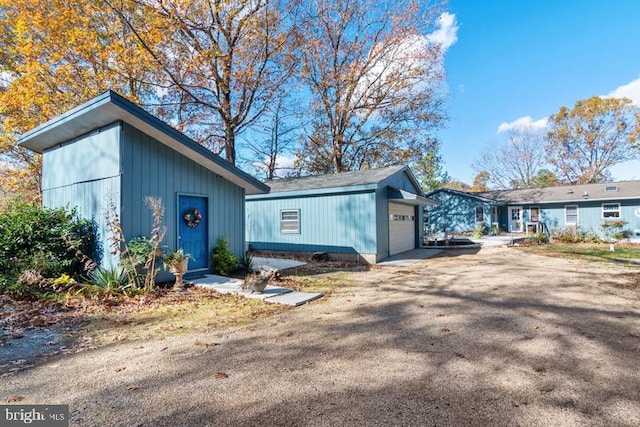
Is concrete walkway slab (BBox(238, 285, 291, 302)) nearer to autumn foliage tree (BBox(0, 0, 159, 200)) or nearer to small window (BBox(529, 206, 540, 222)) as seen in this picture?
autumn foliage tree (BBox(0, 0, 159, 200))

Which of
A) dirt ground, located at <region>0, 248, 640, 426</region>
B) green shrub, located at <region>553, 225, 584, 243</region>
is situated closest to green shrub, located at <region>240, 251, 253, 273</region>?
dirt ground, located at <region>0, 248, 640, 426</region>

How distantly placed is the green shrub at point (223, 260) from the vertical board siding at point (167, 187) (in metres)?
0.19

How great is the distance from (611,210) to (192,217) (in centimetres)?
2379

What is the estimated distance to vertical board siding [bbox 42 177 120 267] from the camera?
6870 mm

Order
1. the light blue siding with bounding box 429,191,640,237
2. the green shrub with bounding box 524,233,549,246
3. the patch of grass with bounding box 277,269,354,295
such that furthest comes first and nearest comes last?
1. the light blue siding with bounding box 429,191,640,237
2. the green shrub with bounding box 524,233,549,246
3. the patch of grass with bounding box 277,269,354,295

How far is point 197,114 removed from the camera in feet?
52.1

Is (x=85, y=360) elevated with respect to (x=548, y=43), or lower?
lower

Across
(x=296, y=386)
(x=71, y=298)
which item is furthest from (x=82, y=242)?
(x=296, y=386)

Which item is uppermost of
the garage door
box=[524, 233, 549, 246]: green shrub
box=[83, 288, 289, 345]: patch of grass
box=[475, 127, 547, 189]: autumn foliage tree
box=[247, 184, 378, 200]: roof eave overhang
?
box=[475, 127, 547, 189]: autumn foliage tree

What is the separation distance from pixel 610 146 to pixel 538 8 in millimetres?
25389

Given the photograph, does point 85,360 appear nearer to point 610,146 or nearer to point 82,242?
point 82,242

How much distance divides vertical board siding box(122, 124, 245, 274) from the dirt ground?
12.7ft

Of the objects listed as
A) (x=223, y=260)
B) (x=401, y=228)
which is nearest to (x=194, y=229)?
(x=223, y=260)

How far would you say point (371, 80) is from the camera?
20.1 m
